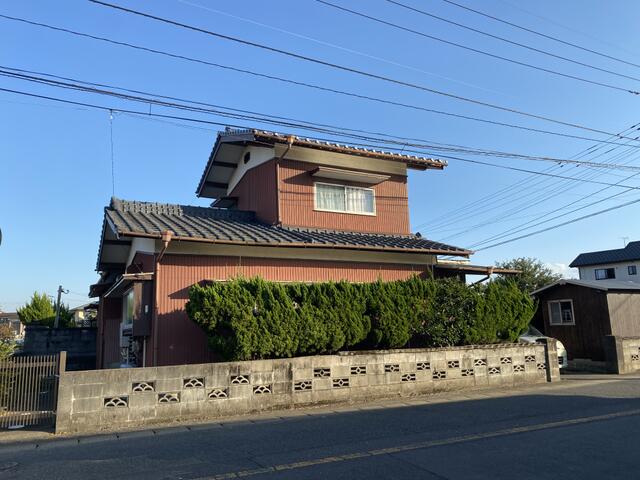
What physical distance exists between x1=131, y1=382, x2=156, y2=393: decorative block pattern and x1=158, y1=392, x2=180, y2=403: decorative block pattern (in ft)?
0.63

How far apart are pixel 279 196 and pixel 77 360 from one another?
1074 cm

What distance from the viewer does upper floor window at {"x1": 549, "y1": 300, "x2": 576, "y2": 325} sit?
1830cm

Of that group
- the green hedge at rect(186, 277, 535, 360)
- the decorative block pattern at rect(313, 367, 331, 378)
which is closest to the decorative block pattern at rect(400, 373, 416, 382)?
the green hedge at rect(186, 277, 535, 360)

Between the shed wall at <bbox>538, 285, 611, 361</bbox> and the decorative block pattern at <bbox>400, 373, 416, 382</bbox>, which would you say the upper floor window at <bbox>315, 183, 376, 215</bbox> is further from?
the shed wall at <bbox>538, 285, 611, 361</bbox>

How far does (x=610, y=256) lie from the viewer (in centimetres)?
4262

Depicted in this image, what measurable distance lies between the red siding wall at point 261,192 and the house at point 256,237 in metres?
0.03

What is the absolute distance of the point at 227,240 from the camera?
11.4 m

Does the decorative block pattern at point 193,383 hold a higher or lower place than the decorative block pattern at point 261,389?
higher

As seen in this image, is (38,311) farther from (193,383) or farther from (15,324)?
(15,324)

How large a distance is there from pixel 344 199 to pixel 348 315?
5362 millimetres

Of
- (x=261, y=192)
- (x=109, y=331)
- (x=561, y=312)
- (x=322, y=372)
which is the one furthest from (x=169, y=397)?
(x=561, y=312)

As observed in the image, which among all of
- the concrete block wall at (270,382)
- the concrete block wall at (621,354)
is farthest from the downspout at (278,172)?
the concrete block wall at (621,354)

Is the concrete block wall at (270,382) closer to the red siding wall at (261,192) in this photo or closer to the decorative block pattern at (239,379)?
the decorative block pattern at (239,379)

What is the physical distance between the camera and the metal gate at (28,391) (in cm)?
832
